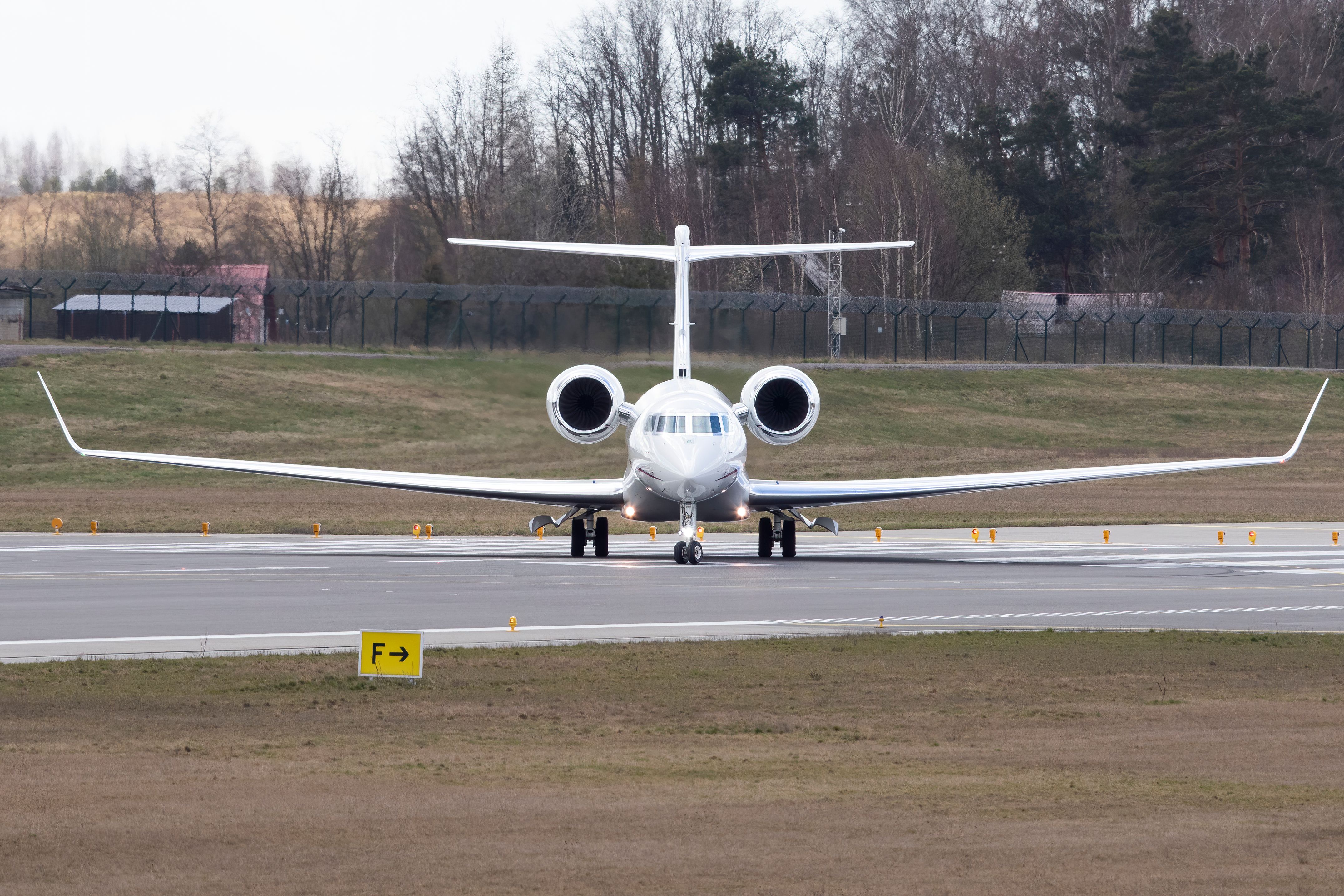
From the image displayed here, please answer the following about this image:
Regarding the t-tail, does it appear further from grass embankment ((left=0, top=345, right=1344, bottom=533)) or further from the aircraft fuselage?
grass embankment ((left=0, top=345, right=1344, bottom=533))

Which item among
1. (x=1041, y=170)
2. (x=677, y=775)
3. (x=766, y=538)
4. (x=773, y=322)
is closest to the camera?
(x=677, y=775)

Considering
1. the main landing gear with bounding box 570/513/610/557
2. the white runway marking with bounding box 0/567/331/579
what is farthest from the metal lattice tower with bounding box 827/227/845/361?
the white runway marking with bounding box 0/567/331/579

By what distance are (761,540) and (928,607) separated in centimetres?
1081

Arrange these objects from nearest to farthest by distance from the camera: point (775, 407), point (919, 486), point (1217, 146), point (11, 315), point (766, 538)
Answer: point (775, 407) → point (919, 486) → point (766, 538) → point (11, 315) → point (1217, 146)

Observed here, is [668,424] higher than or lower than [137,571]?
higher

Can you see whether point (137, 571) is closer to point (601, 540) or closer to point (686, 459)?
point (601, 540)

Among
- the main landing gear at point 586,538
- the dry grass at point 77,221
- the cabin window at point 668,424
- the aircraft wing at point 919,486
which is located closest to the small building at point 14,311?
the dry grass at point 77,221

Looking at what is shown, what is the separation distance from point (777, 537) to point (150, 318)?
5852 cm

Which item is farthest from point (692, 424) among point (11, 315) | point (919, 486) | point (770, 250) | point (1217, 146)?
point (1217, 146)

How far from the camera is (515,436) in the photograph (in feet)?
136

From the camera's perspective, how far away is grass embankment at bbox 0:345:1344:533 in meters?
44.7

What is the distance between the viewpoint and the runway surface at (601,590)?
62.9 ft

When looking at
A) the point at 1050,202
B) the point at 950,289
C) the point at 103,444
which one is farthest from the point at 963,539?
the point at 1050,202

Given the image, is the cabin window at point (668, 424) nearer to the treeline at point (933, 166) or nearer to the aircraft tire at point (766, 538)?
the aircraft tire at point (766, 538)
